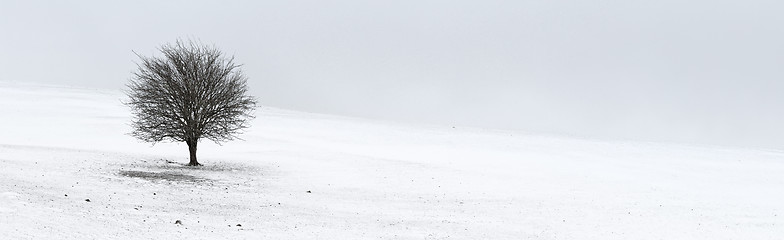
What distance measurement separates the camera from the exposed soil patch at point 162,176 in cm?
2930

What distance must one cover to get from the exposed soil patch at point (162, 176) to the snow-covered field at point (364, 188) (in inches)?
2.2

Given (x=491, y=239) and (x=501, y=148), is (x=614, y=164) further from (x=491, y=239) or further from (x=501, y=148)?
(x=491, y=239)

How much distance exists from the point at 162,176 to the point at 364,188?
29.1ft

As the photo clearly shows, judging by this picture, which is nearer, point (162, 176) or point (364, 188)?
point (162, 176)

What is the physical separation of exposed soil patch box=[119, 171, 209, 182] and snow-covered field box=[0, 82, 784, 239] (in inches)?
2.2

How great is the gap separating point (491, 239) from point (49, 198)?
14.2m

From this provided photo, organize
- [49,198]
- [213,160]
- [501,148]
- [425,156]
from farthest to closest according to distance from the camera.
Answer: [501,148] → [425,156] → [213,160] → [49,198]

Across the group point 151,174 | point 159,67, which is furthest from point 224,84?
point 151,174

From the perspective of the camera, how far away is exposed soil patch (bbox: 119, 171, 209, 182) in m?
29.3

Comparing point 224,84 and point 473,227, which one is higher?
point 224,84

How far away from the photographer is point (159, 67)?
35.3 m

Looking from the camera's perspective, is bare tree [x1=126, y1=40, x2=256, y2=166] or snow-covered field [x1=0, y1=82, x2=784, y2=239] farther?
bare tree [x1=126, y1=40, x2=256, y2=166]

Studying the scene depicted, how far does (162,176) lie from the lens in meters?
30.1

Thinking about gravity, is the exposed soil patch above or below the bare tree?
below
